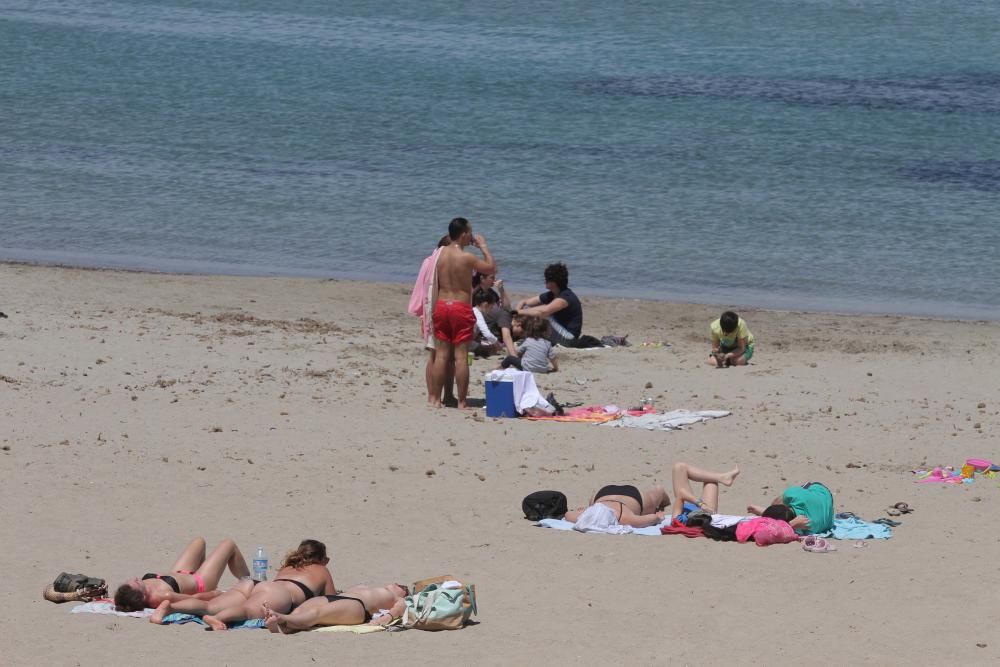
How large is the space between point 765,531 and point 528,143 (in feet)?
58.8

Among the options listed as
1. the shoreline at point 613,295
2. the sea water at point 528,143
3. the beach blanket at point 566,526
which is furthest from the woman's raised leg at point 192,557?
the sea water at point 528,143

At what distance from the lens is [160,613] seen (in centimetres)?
732

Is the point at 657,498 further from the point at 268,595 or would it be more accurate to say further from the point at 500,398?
the point at 268,595

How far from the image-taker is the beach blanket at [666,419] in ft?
36.3

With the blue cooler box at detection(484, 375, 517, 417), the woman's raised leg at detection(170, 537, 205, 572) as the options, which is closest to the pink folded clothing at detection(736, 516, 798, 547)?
the blue cooler box at detection(484, 375, 517, 417)

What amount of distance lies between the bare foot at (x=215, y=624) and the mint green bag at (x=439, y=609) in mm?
888

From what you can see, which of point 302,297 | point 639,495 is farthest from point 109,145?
point 639,495

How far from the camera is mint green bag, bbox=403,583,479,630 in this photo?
7.29m

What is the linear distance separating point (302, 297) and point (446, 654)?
9.57m

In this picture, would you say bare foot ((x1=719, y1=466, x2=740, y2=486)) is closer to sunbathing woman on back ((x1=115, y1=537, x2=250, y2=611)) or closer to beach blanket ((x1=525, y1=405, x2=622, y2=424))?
beach blanket ((x1=525, y1=405, x2=622, y2=424))

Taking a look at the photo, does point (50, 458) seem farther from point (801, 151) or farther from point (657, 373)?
point (801, 151)

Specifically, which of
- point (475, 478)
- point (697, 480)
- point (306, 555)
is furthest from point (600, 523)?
point (306, 555)

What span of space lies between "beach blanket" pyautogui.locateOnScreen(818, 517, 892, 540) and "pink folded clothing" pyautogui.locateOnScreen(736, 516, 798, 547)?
0.23 metres

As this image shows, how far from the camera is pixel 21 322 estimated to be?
13422 millimetres
